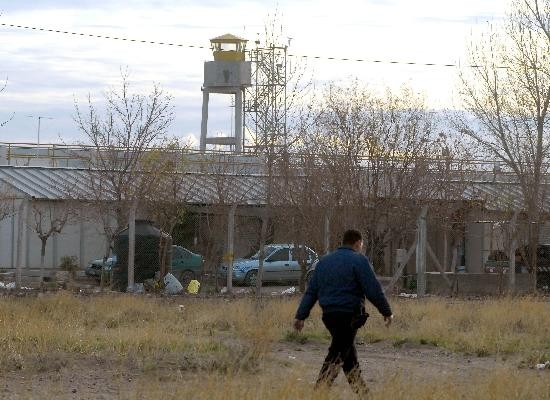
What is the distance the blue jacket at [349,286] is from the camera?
995 cm

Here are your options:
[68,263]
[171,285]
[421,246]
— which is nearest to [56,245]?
[68,263]

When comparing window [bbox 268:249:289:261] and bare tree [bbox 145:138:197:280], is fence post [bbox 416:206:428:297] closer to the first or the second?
bare tree [bbox 145:138:197:280]

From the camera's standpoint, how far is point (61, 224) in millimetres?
29281

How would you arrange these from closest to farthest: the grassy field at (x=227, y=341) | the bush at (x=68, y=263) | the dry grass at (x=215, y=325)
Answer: the grassy field at (x=227, y=341) < the dry grass at (x=215, y=325) < the bush at (x=68, y=263)

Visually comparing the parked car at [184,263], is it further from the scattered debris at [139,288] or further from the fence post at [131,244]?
the fence post at [131,244]

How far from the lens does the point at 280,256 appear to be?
3094 centimetres

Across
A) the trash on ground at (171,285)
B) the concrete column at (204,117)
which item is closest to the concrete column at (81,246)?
the trash on ground at (171,285)

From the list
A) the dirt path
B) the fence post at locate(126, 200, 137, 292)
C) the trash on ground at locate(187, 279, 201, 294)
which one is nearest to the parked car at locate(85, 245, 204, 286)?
the trash on ground at locate(187, 279, 201, 294)

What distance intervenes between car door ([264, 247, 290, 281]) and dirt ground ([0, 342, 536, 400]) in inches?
617

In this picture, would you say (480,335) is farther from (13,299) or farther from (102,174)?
(102,174)

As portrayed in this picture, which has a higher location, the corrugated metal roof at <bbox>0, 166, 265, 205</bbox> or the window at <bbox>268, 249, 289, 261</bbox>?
the corrugated metal roof at <bbox>0, 166, 265, 205</bbox>

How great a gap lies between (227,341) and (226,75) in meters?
34.1

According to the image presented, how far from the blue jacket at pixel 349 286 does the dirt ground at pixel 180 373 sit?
0.70m

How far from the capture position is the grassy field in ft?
30.1
